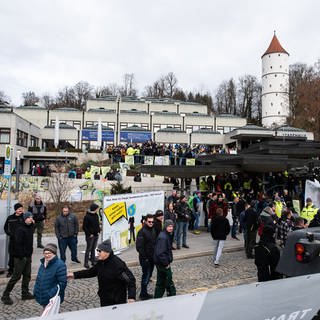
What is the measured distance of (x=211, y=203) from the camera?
52.6 feet

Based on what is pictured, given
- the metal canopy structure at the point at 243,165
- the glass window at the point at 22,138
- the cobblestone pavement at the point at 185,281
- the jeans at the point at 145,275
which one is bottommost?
the cobblestone pavement at the point at 185,281

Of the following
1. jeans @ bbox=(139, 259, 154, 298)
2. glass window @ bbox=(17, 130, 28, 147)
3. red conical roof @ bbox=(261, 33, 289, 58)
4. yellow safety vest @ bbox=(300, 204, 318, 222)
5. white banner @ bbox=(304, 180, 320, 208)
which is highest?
red conical roof @ bbox=(261, 33, 289, 58)

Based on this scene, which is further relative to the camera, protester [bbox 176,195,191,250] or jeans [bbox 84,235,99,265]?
protester [bbox 176,195,191,250]

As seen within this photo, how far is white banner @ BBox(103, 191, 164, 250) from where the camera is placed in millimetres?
12219

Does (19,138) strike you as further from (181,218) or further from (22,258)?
(22,258)

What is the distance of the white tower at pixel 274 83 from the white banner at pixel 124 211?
247 feet

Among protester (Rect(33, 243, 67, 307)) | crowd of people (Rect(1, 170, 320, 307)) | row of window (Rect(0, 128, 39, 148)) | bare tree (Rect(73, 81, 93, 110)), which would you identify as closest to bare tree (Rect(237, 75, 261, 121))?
bare tree (Rect(73, 81, 93, 110))

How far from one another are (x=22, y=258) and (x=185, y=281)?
4.04 meters

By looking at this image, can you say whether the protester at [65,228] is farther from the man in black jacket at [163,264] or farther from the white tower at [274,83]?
the white tower at [274,83]

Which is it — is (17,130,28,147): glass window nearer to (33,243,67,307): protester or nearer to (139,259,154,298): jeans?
(139,259,154,298): jeans

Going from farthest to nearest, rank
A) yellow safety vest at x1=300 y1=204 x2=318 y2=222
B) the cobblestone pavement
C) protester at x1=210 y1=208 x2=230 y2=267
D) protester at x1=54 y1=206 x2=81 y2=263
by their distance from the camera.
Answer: yellow safety vest at x1=300 y1=204 x2=318 y2=222 < protester at x1=210 y1=208 x2=230 y2=267 < protester at x1=54 y1=206 x2=81 y2=263 < the cobblestone pavement

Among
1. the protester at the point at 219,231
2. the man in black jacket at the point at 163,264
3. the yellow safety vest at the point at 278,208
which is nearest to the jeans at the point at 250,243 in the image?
the protester at the point at 219,231

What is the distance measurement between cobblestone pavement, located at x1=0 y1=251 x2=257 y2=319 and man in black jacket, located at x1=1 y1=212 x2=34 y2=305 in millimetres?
199

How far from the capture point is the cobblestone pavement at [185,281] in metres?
7.54
